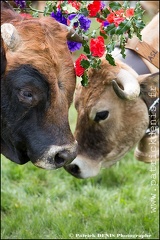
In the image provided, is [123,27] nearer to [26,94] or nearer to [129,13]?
[129,13]

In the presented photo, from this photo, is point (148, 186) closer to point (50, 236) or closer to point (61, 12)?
point (50, 236)

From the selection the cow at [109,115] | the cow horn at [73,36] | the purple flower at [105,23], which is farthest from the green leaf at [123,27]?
the cow at [109,115]

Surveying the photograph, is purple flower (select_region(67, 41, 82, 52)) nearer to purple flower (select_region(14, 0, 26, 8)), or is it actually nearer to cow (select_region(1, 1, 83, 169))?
cow (select_region(1, 1, 83, 169))

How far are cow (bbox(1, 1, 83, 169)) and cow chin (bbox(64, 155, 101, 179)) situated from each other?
3.64ft

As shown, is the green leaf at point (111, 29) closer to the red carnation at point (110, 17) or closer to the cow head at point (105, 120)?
the red carnation at point (110, 17)

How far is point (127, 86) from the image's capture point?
493cm

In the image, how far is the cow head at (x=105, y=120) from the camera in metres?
5.18

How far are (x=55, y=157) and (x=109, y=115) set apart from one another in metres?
1.31

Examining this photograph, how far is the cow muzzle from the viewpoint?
4.00 metres

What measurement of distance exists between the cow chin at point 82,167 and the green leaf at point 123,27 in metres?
1.41

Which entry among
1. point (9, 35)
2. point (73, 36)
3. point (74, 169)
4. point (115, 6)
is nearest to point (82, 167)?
point (74, 169)

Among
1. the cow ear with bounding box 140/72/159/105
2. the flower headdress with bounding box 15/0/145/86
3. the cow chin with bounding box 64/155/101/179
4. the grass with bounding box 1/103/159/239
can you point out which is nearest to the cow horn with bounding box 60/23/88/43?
the flower headdress with bounding box 15/0/145/86

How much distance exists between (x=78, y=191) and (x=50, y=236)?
1045 mm

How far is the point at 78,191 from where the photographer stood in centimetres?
659
